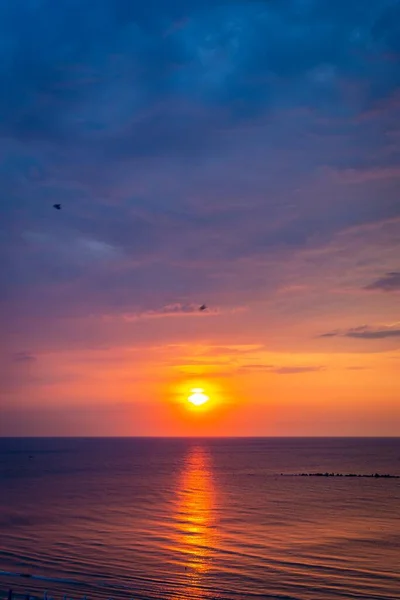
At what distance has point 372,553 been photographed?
5203 cm

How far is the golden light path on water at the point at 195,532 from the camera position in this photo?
4208 centimetres

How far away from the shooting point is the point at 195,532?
208 ft

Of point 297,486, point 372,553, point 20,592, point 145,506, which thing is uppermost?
point 297,486

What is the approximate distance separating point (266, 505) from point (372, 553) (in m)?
36.1

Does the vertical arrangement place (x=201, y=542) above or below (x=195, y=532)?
below

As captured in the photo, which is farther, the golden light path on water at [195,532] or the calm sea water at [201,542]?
the golden light path on water at [195,532]

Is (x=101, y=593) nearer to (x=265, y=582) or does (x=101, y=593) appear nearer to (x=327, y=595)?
(x=265, y=582)

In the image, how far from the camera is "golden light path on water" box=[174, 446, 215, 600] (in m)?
42.1

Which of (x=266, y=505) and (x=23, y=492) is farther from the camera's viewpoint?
(x=23, y=492)

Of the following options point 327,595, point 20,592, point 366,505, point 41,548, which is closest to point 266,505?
point 366,505

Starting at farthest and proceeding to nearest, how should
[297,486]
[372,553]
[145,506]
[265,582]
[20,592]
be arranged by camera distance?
[297,486]
[145,506]
[372,553]
[265,582]
[20,592]

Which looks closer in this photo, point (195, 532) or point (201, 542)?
point (201, 542)

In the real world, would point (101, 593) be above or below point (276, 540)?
below

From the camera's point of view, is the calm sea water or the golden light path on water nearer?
the calm sea water
